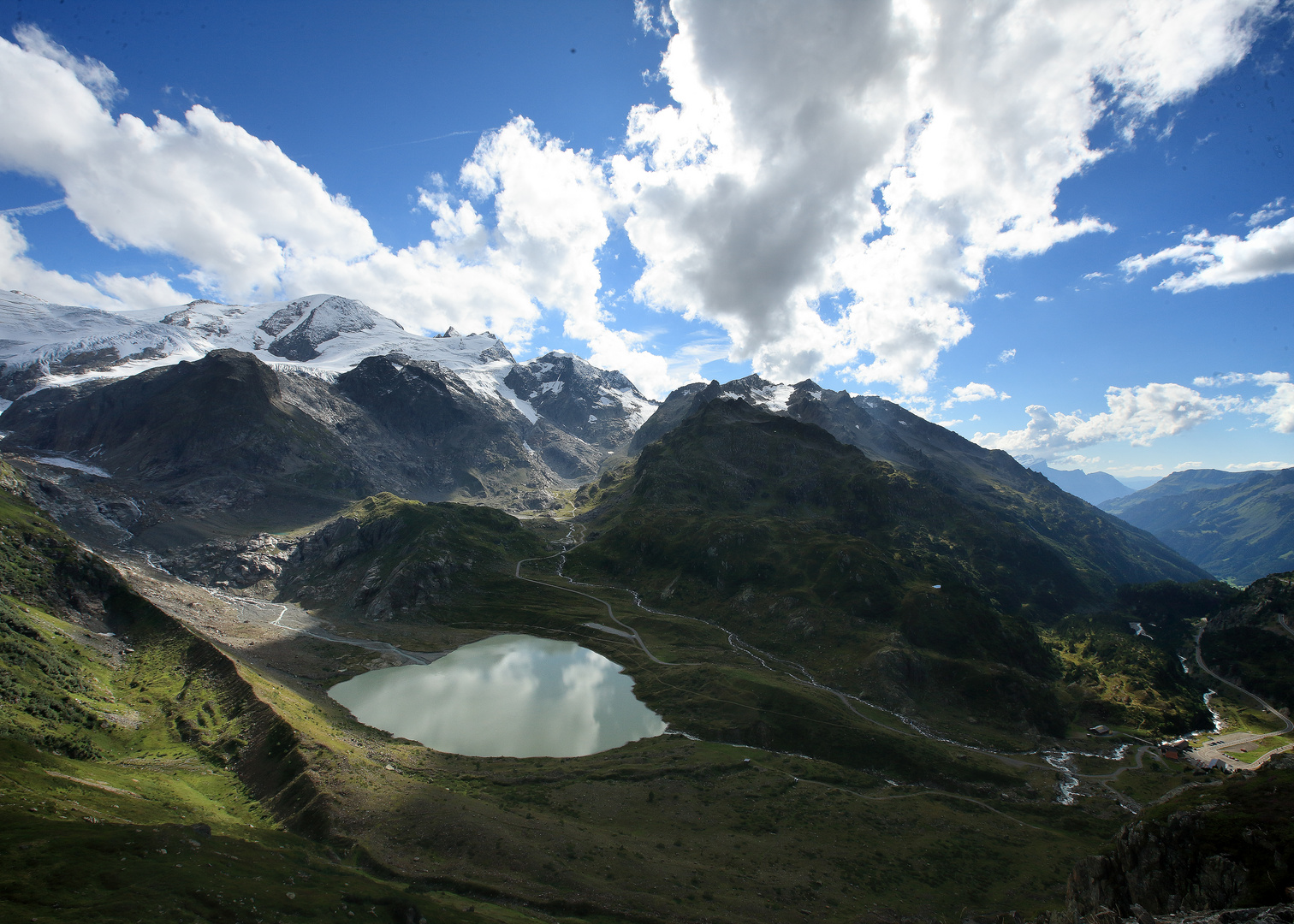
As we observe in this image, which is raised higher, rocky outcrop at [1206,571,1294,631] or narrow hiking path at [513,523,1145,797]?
rocky outcrop at [1206,571,1294,631]

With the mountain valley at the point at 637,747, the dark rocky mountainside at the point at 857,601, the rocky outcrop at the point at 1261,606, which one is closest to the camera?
the mountain valley at the point at 637,747

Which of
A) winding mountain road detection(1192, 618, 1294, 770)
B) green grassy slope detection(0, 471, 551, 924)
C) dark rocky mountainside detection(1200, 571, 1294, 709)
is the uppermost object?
dark rocky mountainside detection(1200, 571, 1294, 709)

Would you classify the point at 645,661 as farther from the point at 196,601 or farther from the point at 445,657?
the point at 196,601

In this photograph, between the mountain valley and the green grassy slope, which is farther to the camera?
the mountain valley

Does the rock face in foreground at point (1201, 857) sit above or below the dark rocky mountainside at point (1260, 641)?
below

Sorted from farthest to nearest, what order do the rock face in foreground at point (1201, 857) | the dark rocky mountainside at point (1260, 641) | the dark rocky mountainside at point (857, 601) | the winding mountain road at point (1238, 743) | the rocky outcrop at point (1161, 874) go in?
1. the dark rocky mountainside at point (1260, 641)
2. the dark rocky mountainside at point (857, 601)
3. the winding mountain road at point (1238, 743)
4. the rocky outcrop at point (1161, 874)
5. the rock face in foreground at point (1201, 857)

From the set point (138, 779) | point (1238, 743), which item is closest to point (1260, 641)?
point (1238, 743)

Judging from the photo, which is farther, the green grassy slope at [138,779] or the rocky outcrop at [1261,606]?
the rocky outcrop at [1261,606]

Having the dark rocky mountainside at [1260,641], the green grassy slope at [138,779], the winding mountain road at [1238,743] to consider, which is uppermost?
the dark rocky mountainside at [1260,641]

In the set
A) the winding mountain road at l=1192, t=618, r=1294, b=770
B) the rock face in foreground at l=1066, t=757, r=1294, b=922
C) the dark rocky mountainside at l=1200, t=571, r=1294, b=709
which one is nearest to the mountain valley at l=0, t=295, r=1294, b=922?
the rock face in foreground at l=1066, t=757, r=1294, b=922

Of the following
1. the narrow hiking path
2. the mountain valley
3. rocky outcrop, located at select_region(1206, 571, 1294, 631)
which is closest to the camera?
the mountain valley

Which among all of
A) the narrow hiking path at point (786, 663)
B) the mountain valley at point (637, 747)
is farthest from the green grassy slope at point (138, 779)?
the narrow hiking path at point (786, 663)

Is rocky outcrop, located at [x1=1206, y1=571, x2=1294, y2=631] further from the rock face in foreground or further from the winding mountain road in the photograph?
the rock face in foreground

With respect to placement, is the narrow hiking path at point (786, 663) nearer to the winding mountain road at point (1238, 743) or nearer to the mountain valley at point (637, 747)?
the mountain valley at point (637, 747)
